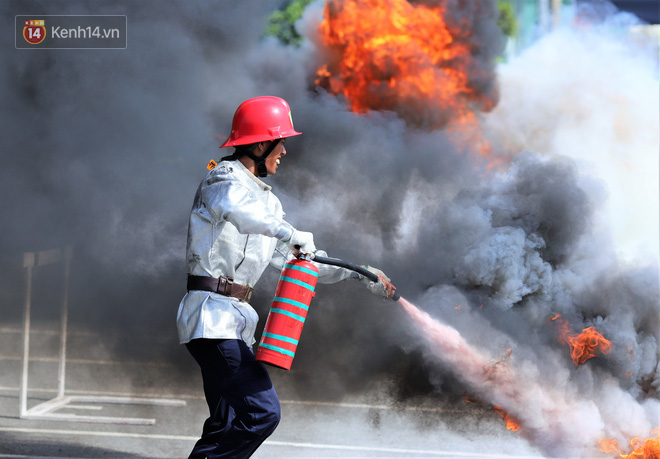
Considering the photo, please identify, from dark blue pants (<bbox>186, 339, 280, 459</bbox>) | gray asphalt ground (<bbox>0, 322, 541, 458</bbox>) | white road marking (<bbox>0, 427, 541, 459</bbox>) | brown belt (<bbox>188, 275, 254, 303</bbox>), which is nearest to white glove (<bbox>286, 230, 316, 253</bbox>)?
brown belt (<bbox>188, 275, 254, 303</bbox>)

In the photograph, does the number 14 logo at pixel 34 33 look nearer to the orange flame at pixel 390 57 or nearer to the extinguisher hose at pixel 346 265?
the orange flame at pixel 390 57

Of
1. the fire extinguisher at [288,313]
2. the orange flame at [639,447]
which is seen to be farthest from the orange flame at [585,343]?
the fire extinguisher at [288,313]

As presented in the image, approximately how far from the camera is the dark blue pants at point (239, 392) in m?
3.26

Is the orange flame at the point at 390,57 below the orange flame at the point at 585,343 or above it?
above

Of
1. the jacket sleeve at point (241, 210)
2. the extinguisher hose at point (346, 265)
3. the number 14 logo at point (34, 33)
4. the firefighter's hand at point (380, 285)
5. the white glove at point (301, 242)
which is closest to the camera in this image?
the jacket sleeve at point (241, 210)

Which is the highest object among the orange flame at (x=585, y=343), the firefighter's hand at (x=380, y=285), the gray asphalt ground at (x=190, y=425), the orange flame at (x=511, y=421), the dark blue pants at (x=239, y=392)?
the firefighter's hand at (x=380, y=285)

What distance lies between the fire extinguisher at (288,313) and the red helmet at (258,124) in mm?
621

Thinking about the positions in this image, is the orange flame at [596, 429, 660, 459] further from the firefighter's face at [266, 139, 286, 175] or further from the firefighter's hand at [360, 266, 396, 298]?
the firefighter's face at [266, 139, 286, 175]

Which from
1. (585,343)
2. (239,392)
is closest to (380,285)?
(239,392)

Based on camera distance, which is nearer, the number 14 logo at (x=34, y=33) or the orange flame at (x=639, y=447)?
the orange flame at (x=639, y=447)

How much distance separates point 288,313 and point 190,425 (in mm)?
2289

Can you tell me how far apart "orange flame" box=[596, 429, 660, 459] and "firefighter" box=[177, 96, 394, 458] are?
248 cm

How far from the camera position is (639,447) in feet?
15.1

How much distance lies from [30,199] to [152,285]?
144 centimetres
